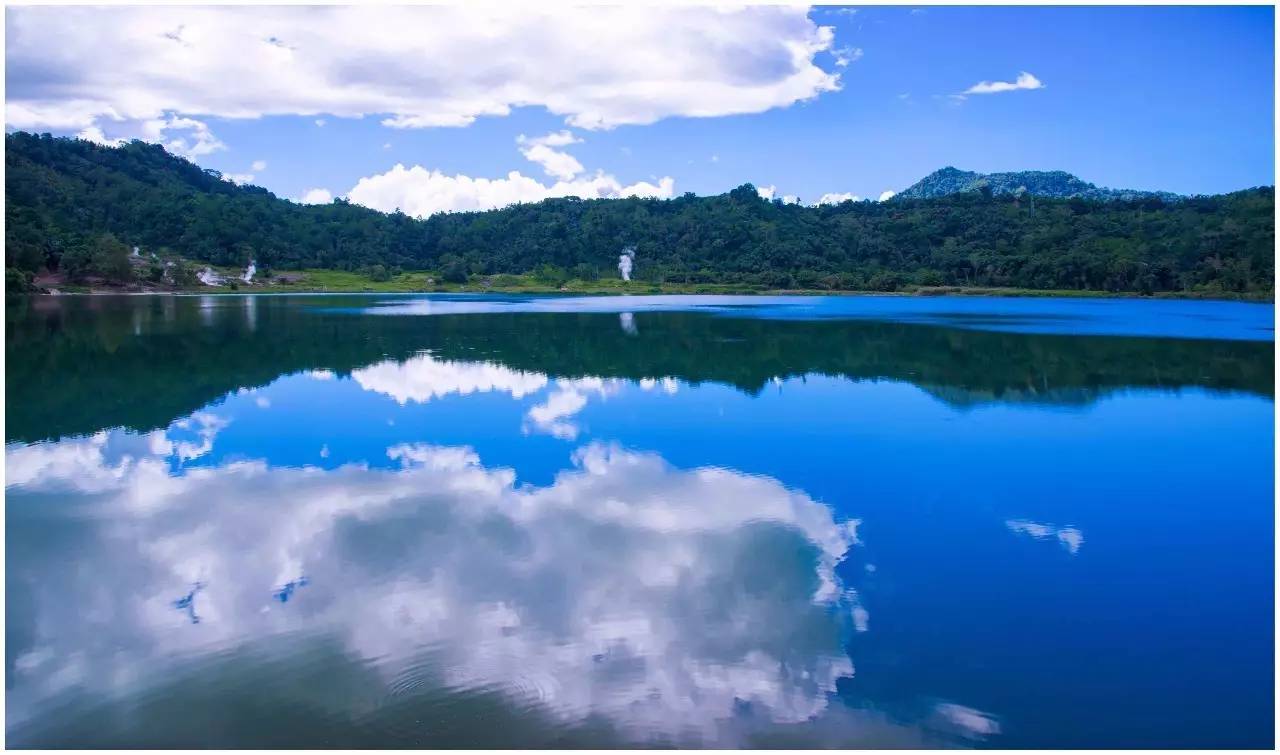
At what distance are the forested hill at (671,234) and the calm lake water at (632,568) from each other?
59.5 meters

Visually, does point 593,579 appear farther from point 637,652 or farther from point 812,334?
point 812,334

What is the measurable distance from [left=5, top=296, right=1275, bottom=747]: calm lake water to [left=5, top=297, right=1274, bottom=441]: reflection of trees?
547mm

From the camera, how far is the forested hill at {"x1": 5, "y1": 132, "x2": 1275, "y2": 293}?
74750 mm

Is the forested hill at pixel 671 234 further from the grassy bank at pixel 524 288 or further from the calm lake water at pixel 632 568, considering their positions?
the calm lake water at pixel 632 568

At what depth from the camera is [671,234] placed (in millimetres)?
112312

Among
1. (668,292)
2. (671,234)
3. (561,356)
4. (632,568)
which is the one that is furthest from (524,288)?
(632,568)

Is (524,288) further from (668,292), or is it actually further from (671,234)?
(671,234)

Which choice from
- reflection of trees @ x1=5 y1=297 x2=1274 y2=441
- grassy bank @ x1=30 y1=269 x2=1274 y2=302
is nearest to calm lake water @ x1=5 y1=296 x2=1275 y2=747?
reflection of trees @ x1=5 y1=297 x2=1274 y2=441

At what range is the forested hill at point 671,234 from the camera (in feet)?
245

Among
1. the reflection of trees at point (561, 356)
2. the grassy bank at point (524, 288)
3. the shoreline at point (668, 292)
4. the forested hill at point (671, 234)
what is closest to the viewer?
the reflection of trees at point (561, 356)

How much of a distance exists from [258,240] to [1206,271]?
3798 inches

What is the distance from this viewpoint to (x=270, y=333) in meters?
31.1

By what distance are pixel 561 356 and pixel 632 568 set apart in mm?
17504

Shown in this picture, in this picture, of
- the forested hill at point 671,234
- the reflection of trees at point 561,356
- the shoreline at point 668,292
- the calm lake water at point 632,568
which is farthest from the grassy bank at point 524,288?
the calm lake water at point 632,568
